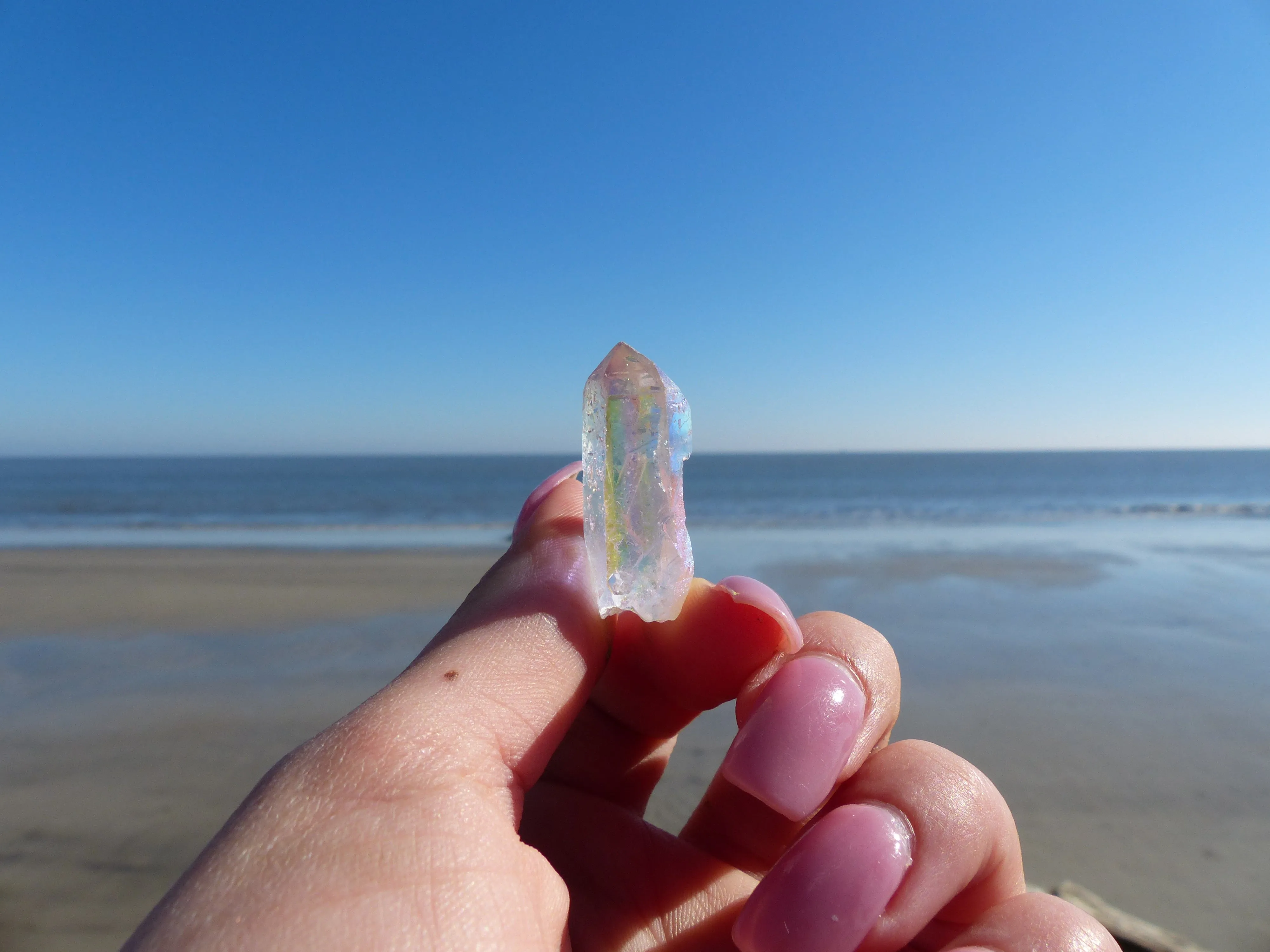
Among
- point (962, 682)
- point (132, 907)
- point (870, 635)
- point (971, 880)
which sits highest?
point (870, 635)

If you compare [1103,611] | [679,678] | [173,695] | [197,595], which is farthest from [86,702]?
[1103,611]

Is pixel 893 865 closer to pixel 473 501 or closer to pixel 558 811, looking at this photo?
pixel 558 811

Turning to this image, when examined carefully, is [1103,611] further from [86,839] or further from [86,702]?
[86,702]

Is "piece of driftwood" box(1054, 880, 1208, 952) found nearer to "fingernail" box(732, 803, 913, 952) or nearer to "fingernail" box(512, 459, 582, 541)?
"fingernail" box(732, 803, 913, 952)

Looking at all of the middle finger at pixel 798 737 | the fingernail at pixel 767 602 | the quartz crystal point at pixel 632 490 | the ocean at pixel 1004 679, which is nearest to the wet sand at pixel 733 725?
the ocean at pixel 1004 679

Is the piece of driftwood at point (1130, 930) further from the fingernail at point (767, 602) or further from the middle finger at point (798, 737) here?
the fingernail at point (767, 602)

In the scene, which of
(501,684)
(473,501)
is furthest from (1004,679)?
(473,501)

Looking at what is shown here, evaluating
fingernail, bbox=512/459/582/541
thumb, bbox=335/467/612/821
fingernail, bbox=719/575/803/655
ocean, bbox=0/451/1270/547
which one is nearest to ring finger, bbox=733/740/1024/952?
fingernail, bbox=719/575/803/655
